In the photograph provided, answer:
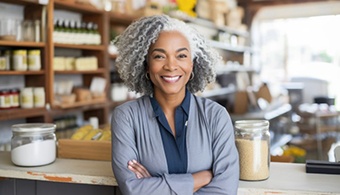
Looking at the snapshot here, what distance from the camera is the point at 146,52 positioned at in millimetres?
1654

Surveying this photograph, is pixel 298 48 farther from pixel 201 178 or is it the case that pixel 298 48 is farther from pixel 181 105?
pixel 201 178

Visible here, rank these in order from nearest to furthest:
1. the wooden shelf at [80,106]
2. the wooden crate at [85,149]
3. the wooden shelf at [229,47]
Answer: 1. the wooden crate at [85,149]
2. the wooden shelf at [80,106]
3. the wooden shelf at [229,47]

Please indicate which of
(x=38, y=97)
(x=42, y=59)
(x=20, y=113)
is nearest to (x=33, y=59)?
(x=42, y=59)

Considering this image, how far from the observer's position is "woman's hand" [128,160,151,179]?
60.9 inches

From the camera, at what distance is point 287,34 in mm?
10695

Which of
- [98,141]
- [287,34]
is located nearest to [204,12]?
[287,34]

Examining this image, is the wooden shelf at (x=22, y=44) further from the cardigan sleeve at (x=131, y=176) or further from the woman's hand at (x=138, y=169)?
the woman's hand at (x=138, y=169)

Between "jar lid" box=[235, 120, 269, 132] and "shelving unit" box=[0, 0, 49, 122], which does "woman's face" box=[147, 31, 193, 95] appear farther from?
"shelving unit" box=[0, 0, 49, 122]

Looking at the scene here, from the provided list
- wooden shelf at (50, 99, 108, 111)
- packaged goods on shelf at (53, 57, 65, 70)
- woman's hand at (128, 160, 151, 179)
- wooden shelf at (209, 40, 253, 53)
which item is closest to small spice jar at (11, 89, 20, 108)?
wooden shelf at (50, 99, 108, 111)

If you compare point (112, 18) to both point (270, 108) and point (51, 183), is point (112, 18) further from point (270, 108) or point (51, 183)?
point (270, 108)

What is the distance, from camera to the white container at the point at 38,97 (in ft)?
11.3

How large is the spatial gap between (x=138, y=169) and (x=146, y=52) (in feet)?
1.42

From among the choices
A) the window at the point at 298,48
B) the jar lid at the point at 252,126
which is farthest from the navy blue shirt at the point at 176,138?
the window at the point at 298,48

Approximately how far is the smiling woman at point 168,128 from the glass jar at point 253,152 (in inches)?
4.4
